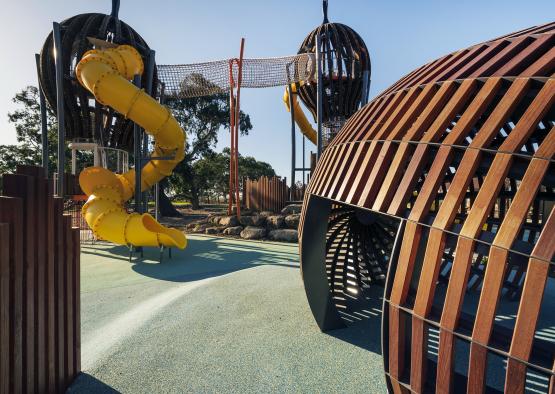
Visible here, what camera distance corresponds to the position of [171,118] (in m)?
10.5

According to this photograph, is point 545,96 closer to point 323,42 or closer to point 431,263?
point 431,263

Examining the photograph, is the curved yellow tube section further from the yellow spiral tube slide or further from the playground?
the playground

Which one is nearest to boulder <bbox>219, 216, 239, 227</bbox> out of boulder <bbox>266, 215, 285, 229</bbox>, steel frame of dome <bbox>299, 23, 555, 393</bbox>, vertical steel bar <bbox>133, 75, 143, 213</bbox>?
boulder <bbox>266, 215, 285, 229</bbox>

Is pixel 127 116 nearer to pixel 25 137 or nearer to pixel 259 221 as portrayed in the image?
pixel 259 221

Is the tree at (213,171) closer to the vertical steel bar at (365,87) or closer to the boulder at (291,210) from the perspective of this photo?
the boulder at (291,210)

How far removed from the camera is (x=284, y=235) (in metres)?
14.0

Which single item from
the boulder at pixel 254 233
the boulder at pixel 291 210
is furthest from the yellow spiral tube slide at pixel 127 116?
the boulder at pixel 291 210

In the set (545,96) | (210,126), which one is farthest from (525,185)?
(210,126)

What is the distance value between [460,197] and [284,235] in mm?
11877

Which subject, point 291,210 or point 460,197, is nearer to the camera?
point 460,197

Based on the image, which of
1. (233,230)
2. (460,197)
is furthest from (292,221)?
(460,197)

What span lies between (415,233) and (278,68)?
14.5 metres

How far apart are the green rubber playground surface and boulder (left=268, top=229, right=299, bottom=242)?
5.67 m

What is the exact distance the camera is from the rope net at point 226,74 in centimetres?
1498
